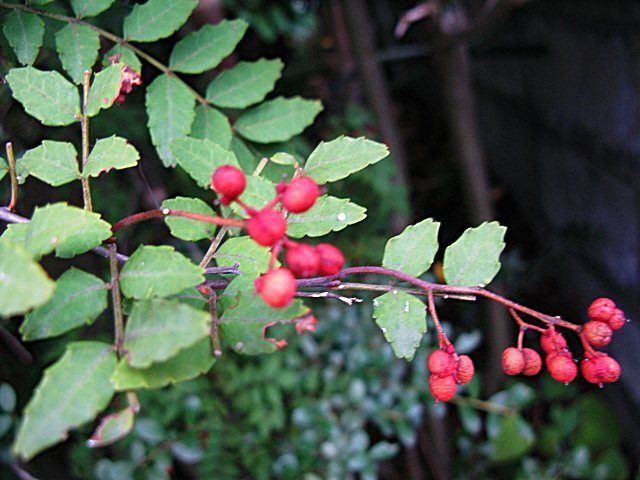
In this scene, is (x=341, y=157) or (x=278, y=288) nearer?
(x=278, y=288)

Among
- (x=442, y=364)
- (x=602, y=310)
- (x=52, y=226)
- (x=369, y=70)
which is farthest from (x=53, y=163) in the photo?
(x=369, y=70)

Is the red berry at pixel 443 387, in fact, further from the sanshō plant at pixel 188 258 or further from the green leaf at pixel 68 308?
the green leaf at pixel 68 308

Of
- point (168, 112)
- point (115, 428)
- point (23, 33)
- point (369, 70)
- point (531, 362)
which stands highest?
point (23, 33)

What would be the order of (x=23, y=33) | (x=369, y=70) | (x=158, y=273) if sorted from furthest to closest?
1. (x=369, y=70)
2. (x=23, y=33)
3. (x=158, y=273)

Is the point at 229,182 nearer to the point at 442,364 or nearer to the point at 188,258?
the point at 188,258

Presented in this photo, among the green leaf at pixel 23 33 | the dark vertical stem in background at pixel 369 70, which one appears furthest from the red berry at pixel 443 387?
the dark vertical stem in background at pixel 369 70

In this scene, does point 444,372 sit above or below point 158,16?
below

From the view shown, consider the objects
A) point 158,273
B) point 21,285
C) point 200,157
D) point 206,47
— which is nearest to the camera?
point 21,285

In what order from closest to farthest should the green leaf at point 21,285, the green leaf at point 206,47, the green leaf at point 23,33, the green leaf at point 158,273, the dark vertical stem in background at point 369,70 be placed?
the green leaf at point 21,285 < the green leaf at point 158,273 < the green leaf at point 23,33 < the green leaf at point 206,47 < the dark vertical stem in background at point 369,70
